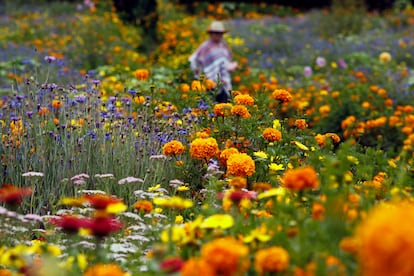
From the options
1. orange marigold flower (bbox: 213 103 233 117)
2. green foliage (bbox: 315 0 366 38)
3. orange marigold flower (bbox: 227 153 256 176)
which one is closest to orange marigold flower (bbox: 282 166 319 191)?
orange marigold flower (bbox: 227 153 256 176)

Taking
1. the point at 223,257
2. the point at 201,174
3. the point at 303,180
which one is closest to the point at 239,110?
the point at 201,174

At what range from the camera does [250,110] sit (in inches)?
190

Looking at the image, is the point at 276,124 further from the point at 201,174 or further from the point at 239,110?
the point at 201,174

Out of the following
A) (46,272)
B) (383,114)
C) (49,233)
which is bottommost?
(383,114)

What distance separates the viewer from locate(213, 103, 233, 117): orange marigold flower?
447cm

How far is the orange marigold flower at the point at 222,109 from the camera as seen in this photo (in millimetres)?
4473

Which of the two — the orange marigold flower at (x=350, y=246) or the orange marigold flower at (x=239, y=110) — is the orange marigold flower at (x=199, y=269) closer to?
the orange marigold flower at (x=350, y=246)

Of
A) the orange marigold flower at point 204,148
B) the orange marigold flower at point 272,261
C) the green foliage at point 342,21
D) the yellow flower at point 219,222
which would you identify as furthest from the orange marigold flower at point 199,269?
the green foliage at point 342,21

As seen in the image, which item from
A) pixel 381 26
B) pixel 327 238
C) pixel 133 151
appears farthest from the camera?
pixel 381 26

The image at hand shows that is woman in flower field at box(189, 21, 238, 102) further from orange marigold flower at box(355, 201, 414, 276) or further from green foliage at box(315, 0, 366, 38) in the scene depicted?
green foliage at box(315, 0, 366, 38)

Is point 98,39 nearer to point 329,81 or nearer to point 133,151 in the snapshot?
point 329,81

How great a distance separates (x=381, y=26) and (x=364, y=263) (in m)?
14.9

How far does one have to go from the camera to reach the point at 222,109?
14.8 feet

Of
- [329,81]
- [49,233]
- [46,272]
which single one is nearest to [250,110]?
[49,233]
